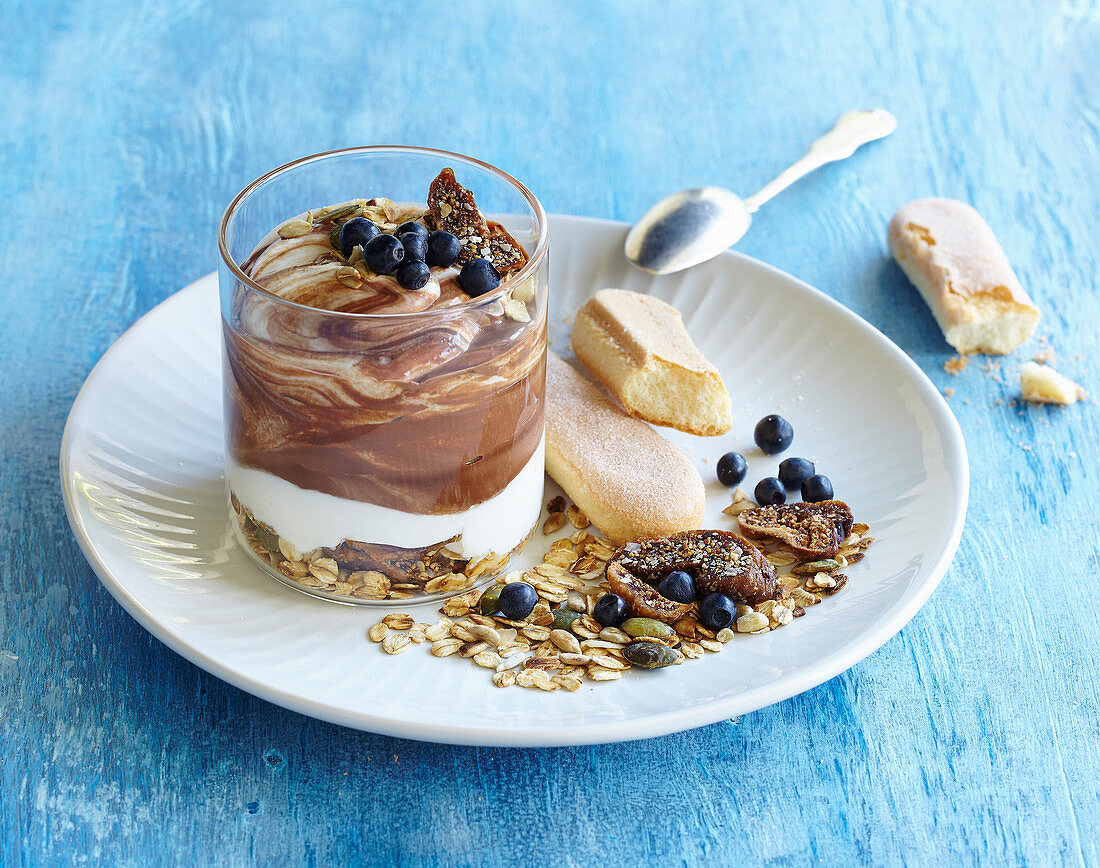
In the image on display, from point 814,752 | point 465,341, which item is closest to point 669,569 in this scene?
point 814,752

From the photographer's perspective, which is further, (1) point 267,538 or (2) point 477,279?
(1) point 267,538

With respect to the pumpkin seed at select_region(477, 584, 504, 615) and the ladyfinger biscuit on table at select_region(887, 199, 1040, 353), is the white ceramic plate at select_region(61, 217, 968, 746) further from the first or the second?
the ladyfinger biscuit on table at select_region(887, 199, 1040, 353)

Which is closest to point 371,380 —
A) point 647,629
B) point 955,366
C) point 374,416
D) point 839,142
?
point 374,416

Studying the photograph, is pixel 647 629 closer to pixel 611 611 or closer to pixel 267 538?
pixel 611 611

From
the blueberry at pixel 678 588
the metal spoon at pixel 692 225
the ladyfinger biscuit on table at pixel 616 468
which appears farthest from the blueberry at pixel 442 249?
the metal spoon at pixel 692 225

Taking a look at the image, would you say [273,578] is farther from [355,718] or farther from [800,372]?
[800,372]

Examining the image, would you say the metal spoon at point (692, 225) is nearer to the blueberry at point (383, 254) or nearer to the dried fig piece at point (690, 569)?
the dried fig piece at point (690, 569)
